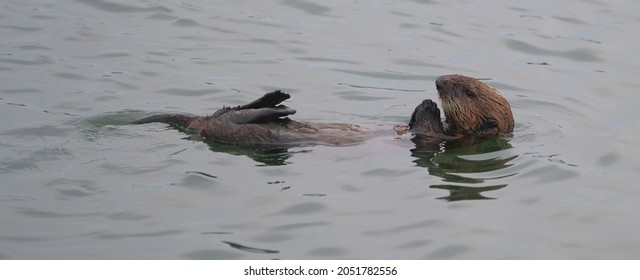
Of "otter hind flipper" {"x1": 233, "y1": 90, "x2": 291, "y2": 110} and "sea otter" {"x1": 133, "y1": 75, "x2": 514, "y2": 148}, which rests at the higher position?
"otter hind flipper" {"x1": 233, "y1": 90, "x2": 291, "y2": 110}

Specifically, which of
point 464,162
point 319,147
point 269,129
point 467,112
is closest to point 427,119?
point 467,112

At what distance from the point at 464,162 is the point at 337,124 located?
3.71ft

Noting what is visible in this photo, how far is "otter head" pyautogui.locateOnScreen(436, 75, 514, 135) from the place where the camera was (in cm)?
841

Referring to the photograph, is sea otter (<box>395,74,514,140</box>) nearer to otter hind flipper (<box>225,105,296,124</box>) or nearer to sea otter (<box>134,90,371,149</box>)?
sea otter (<box>134,90,371,149</box>)

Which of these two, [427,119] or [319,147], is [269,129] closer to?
[319,147]

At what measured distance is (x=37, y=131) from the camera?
332 inches

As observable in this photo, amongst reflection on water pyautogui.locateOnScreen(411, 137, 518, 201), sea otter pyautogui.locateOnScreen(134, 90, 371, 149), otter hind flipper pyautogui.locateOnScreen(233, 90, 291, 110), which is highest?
otter hind flipper pyautogui.locateOnScreen(233, 90, 291, 110)

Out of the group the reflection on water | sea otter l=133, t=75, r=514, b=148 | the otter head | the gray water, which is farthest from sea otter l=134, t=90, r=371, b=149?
the otter head

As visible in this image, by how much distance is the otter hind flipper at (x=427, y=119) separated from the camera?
8.29 m

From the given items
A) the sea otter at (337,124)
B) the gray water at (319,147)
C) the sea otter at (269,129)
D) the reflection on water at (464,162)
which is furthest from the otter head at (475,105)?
the sea otter at (269,129)

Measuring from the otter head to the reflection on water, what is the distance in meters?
0.12

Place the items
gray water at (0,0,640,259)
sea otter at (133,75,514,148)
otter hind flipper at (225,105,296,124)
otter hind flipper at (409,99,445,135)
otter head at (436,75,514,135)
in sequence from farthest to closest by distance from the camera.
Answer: otter head at (436,75,514,135)
otter hind flipper at (409,99,445,135)
sea otter at (133,75,514,148)
otter hind flipper at (225,105,296,124)
gray water at (0,0,640,259)

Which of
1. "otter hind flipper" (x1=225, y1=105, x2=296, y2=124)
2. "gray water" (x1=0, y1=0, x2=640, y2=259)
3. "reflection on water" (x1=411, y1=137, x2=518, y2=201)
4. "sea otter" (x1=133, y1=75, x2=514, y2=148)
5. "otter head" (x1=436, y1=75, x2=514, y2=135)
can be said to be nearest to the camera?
"gray water" (x1=0, y1=0, x2=640, y2=259)
